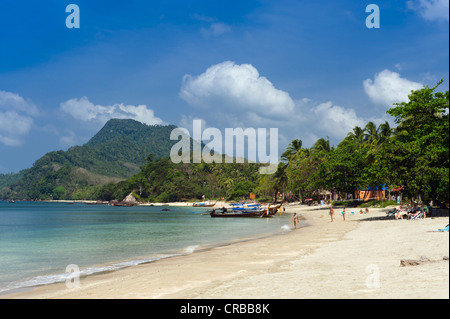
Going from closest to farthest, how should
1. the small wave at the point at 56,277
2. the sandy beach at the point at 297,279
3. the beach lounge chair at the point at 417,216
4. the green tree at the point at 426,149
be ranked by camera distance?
the sandy beach at the point at 297,279, the small wave at the point at 56,277, the green tree at the point at 426,149, the beach lounge chair at the point at 417,216

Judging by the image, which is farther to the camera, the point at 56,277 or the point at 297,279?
the point at 56,277

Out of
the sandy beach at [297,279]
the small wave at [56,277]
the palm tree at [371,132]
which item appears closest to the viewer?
the sandy beach at [297,279]

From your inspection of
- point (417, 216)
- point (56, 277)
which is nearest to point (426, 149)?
point (417, 216)

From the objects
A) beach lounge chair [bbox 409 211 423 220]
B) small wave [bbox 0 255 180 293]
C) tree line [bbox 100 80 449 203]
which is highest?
tree line [bbox 100 80 449 203]

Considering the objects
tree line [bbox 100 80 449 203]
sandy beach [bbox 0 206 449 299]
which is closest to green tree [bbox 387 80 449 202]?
tree line [bbox 100 80 449 203]

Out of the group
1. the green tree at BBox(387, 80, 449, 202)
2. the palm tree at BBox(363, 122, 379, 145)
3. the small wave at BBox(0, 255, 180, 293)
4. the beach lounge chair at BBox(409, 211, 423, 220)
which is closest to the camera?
the small wave at BBox(0, 255, 180, 293)

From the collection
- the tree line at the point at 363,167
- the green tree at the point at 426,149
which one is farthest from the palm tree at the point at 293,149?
the green tree at the point at 426,149

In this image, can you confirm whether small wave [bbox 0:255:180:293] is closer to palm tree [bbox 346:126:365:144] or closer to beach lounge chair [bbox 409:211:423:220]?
beach lounge chair [bbox 409:211:423:220]

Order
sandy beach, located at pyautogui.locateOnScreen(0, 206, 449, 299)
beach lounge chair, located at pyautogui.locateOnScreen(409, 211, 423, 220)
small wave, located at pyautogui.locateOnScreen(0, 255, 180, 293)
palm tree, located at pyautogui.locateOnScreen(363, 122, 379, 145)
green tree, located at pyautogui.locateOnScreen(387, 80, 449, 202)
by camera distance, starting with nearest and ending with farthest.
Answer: sandy beach, located at pyautogui.locateOnScreen(0, 206, 449, 299)
small wave, located at pyautogui.locateOnScreen(0, 255, 180, 293)
green tree, located at pyautogui.locateOnScreen(387, 80, 449, 202)
beach lounge chair, located at pyautogui.locateOnScreen(409, 211, 423, 220)
palm tree, located at pyautogui.locateOnScreen(363, 122, 379, 145)

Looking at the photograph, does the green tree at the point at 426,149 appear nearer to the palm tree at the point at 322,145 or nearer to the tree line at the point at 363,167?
the tree line at the point at 363,167

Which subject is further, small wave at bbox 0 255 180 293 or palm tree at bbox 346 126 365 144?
palm tree at bbox 346 126 365 144

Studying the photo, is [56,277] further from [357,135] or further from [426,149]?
[357,135]
